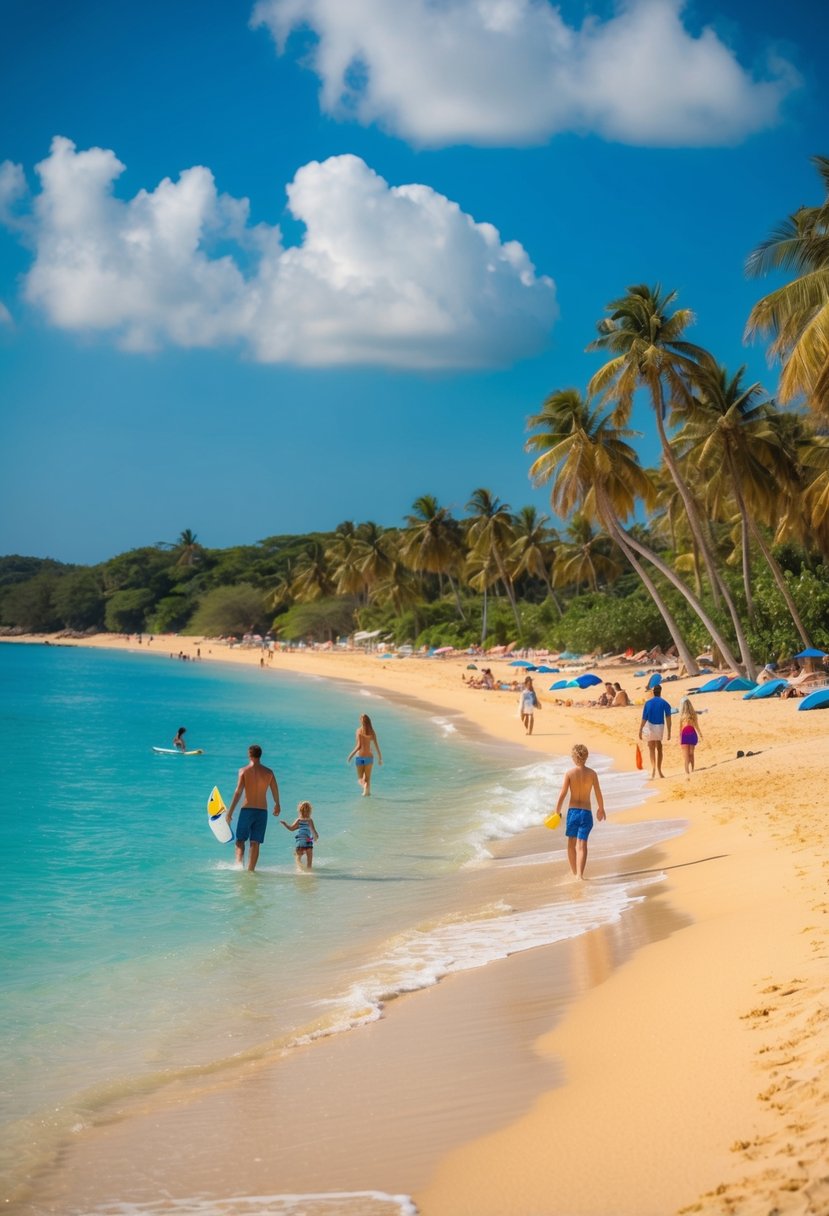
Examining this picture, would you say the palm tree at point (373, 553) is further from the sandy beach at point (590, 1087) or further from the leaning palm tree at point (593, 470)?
the sandy beach at point (590, 1087)

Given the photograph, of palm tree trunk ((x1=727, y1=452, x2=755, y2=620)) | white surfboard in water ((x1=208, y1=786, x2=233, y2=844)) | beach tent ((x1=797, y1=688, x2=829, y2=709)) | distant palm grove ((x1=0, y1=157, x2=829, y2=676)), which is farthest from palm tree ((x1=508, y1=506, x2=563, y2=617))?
white surfboard in water ((x1=208, y1=786, x2=233, y2=844))

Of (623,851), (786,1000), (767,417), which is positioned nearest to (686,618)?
(767,417)

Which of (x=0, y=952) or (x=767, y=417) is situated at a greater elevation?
(x=767, y=417)

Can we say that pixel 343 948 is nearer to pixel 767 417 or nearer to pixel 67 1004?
pixel 67 1004

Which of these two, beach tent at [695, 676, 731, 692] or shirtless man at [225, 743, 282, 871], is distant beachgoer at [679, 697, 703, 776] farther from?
beach tent at [695, 676, 731, 692]

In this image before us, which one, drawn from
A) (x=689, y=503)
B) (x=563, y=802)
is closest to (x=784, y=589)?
(x=689, y=503)

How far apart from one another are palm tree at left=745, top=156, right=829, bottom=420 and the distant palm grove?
0.03 meters

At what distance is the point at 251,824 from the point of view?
38.0 ft

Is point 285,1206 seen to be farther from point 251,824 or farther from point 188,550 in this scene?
point 188,550

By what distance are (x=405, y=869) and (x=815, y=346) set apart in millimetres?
9577

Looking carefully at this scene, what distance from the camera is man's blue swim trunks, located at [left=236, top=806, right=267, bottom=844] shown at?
11.5 metres

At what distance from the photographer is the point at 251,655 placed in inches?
3206

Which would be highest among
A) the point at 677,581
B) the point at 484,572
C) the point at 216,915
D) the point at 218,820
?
the point at 484,572

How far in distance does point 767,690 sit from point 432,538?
4107 centimetres
